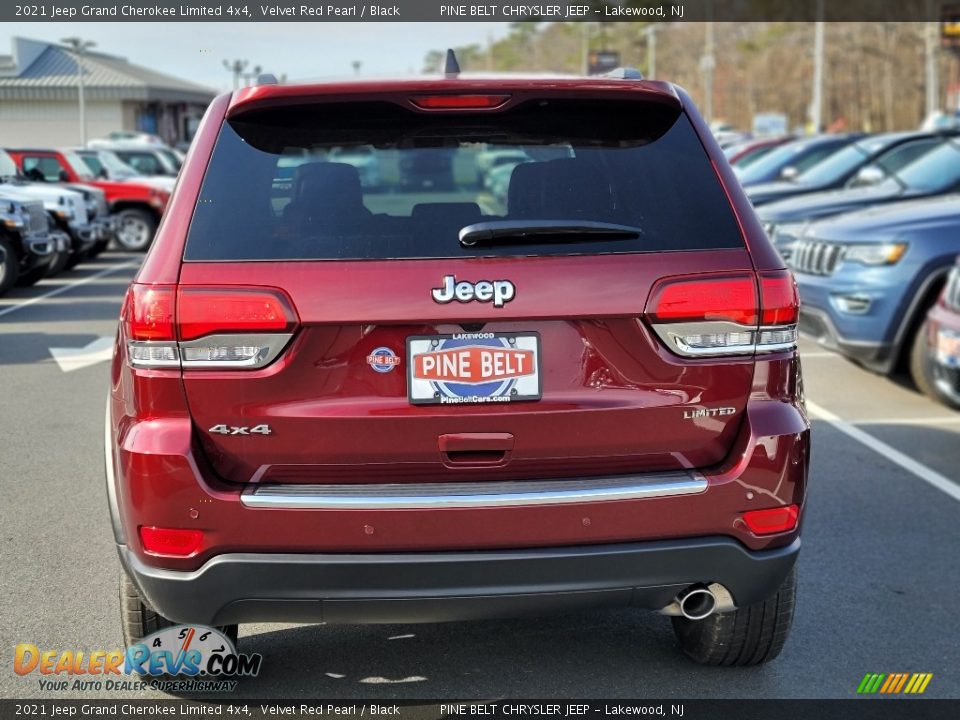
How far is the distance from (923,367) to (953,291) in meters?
0.97

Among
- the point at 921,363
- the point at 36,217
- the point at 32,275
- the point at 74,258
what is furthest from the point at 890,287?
the point at 74,258

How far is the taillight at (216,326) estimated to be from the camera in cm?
307

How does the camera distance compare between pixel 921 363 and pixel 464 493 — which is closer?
pixel 464 493

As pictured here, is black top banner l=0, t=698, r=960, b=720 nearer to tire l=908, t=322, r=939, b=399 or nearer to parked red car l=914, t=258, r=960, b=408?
parked red car l=914, t=258, r=960, b=408

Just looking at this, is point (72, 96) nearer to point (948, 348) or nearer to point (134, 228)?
point (134, 228)

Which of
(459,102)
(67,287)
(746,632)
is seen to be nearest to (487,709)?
(746,632)

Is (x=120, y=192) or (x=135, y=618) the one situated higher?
(x=120, y=192)

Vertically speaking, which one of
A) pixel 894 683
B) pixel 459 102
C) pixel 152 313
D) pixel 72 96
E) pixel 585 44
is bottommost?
pixel 894 683

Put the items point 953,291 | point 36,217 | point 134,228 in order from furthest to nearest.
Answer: point 134,228, point 36,217, point 953,291

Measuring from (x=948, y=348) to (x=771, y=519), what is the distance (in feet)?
15.2

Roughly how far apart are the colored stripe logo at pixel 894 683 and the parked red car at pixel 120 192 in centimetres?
1808

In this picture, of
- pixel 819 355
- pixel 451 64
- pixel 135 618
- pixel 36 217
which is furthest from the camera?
pixel 36 217

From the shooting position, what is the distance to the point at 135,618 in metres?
3.61

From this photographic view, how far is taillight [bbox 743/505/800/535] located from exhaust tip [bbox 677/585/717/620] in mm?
226
